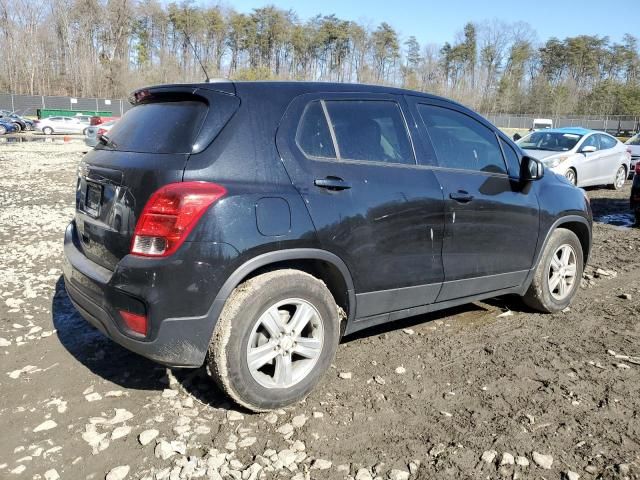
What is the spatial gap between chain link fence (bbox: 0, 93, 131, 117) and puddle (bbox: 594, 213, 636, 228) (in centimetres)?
5485

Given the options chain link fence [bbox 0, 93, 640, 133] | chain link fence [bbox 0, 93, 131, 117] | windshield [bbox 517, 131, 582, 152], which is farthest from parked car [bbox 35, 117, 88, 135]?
windshield [bbox 517, 131, 582, 152]

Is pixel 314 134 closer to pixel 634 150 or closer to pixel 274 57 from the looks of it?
pixel 634 150

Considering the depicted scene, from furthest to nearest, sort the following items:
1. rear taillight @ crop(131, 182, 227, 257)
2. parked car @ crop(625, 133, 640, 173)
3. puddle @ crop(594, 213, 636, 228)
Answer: parked car @ crop(625, 133, 640, 173)
puddle @ crop(594, 213, 636, 228)
rear taillight @ crop(131, 182, 227, 257)

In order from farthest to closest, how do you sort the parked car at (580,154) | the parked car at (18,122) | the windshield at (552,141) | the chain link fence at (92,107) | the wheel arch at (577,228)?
1. the chain link fence at (92,107)
2. the parked car at (18,122)
3. the windshield at (552,141)
4. the parked car at (580,154)
5. the wheel arch at (577,228)

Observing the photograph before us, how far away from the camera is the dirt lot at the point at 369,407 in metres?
2.66

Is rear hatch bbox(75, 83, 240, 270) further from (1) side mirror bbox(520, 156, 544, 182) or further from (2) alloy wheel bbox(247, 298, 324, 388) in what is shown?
(1) side mirror bbox(520, 156, 544, 182)

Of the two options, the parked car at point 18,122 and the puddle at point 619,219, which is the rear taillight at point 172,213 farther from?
the parked car at point 18,122

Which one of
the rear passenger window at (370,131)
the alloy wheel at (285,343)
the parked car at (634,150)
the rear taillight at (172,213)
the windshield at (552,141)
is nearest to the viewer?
the rear taillight at (172,213)

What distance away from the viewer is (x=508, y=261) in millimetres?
4188

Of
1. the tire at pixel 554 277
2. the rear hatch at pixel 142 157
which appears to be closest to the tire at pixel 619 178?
the tire at pixel 554 277

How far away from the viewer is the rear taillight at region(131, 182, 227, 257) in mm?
2656

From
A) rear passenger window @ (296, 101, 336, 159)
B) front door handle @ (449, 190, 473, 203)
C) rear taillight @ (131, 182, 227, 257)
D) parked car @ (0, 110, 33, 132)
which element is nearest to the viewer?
rear taillight @ (131, 182, 227, 257)

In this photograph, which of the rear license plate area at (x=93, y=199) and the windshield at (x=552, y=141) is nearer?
the rear license plate area at (x=93, y=199)

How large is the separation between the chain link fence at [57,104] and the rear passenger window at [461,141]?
58055mm
